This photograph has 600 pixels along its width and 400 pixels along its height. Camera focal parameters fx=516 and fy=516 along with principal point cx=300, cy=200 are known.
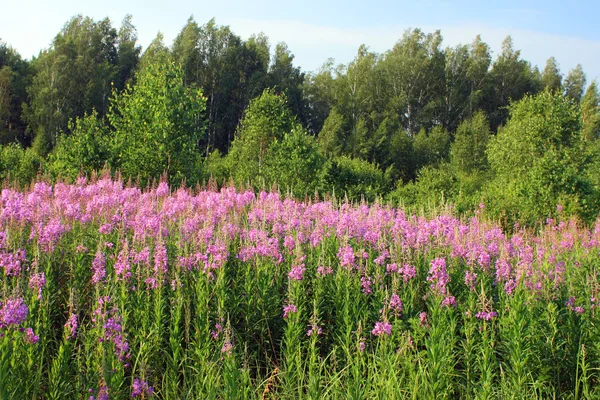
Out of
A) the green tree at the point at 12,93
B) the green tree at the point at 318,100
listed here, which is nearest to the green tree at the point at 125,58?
the green tree at the point at 12,93

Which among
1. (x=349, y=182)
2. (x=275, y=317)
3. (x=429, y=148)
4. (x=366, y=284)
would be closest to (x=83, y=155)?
(x=349, y=182)

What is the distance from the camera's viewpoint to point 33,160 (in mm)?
21203

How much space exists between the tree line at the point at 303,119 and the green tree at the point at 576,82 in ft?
0.42

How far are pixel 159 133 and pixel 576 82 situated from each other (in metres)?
64.6

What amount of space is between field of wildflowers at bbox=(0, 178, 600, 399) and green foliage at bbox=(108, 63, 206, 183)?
932 cm

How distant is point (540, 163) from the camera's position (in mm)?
19156

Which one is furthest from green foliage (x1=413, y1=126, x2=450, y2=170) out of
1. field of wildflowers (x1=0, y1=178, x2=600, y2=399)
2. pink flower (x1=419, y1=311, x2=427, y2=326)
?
pink flower (x1=419, y1=311, x2=427, y2=326)

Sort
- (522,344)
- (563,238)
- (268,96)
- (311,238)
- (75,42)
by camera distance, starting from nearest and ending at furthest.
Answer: (522,344) → (311,238) → (563,238) → (268,96) → (75,42)

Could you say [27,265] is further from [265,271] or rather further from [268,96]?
[268,96]

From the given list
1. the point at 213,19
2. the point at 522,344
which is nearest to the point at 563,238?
the point at 522,344

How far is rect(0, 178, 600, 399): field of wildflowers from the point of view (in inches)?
155

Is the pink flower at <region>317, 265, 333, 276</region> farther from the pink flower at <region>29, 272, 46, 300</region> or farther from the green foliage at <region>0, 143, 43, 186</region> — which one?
the green foliage at <region>0, 143, 43, 186</region>

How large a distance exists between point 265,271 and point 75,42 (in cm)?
4496

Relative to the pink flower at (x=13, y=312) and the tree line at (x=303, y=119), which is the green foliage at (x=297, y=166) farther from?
the pink flower at (x=13, y=312)
